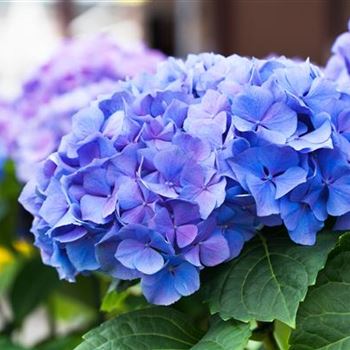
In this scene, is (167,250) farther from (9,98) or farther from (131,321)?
(9,98)

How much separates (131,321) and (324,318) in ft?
0.43

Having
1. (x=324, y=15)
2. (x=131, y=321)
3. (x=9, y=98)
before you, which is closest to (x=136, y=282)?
(x=131, y=321)

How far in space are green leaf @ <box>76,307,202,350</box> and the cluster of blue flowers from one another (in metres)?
0.03

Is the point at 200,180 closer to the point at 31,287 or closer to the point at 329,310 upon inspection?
the point at 329,310

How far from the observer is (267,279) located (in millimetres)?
532

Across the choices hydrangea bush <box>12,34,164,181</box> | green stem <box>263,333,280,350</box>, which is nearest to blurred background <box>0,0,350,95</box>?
hydrangea bush <box>12,34,164,181</box>

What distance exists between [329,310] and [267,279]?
4 centimetres

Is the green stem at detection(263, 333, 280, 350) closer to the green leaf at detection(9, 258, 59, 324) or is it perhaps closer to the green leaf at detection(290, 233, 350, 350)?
the green leaf at detection(290, 233, 350, 350)

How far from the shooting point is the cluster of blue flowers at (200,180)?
52 cm

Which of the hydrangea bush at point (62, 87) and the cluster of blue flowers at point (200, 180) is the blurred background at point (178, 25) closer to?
the hydrangea bush at point (62, 87)

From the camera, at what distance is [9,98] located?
1.23 m

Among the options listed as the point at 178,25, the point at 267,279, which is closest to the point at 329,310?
the point at 267,279

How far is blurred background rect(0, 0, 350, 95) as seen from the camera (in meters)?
3.38

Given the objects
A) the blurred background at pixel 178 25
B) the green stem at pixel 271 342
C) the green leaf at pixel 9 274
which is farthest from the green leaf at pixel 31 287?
the blurred background at pixel 178 25
